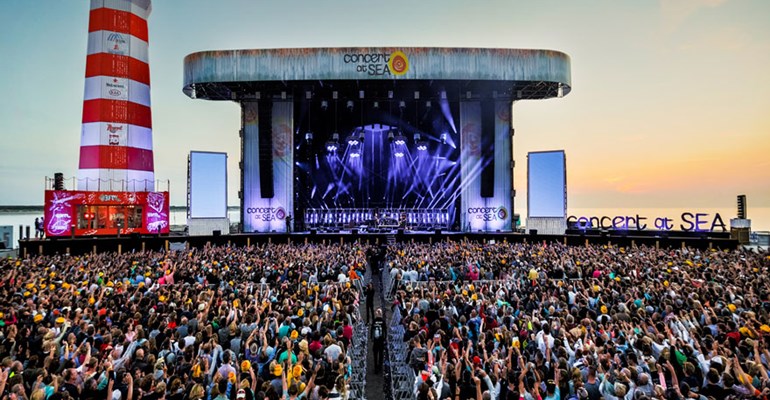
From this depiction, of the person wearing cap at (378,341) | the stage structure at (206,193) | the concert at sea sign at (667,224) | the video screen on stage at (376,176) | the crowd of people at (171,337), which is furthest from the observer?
the video screen on stage at (376,176)

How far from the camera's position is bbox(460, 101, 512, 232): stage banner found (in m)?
30.2

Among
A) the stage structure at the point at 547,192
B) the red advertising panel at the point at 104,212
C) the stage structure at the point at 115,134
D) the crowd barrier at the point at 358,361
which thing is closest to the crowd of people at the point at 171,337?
the crowd barrier at the point at 358,361

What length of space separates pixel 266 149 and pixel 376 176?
847 centimetres

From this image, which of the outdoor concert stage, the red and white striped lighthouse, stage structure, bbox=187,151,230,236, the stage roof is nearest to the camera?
the outdoor concert stage

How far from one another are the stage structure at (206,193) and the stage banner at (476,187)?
1665cm

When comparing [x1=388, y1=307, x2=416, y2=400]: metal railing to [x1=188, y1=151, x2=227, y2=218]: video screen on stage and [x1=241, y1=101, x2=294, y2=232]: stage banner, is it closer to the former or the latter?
[x1=241, y1=101, x2=294, y2=232]: stage banner

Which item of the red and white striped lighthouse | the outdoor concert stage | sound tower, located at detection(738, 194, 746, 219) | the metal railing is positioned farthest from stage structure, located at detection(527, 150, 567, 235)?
Result: the red and white striped lighthouse

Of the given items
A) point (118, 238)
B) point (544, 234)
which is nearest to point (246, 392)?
point (118, 238)

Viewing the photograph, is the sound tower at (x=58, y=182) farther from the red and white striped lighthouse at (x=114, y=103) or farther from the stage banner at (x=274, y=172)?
the stage banner at (x=274, y=172)

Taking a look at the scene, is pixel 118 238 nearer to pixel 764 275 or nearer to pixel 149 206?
pixel 149 206

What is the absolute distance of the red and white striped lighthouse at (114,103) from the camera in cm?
2652

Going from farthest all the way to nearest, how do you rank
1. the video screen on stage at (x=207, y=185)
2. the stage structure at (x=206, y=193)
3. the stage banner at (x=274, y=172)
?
the stage banner at (x=274, y=172) → the video screen on stage at (x=207, y=185) → the stage structure at (x=206, y=193)

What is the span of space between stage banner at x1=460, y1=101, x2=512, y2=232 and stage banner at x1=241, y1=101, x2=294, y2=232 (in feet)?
40.4

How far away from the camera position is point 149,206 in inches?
1077
